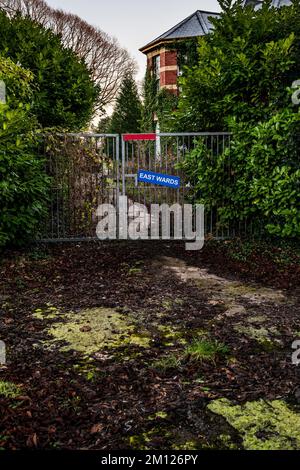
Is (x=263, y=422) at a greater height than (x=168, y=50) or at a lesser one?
lesser

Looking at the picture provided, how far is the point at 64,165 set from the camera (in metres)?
8.37

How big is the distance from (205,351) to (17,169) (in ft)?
15.2

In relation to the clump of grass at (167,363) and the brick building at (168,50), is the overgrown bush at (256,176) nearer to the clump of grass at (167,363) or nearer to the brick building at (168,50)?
the clump of grass at (167,363)

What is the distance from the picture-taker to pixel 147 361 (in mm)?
3623

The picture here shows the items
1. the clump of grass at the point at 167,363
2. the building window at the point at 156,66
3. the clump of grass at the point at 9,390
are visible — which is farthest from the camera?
the building window at the point at 156,66

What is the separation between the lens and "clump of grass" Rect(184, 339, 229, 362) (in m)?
3.61

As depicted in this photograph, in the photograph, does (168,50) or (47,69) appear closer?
(47,69)

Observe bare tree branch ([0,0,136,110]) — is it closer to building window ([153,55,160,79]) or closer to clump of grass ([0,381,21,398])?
building window ([153,55,160,79])

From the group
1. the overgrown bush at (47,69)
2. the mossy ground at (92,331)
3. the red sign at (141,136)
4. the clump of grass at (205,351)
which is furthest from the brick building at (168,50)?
the clump of grass at (205,351)

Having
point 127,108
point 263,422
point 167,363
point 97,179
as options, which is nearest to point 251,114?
point 97,179

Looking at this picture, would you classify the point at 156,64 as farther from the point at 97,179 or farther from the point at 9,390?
the point at 9,390

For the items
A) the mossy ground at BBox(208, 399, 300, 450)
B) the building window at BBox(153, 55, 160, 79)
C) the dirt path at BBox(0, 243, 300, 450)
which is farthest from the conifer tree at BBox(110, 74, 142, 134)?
the mossy ground at BBox(208, 399, 300, 450)

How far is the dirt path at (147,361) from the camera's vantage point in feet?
8.70

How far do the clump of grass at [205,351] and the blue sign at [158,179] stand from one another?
507 cm
